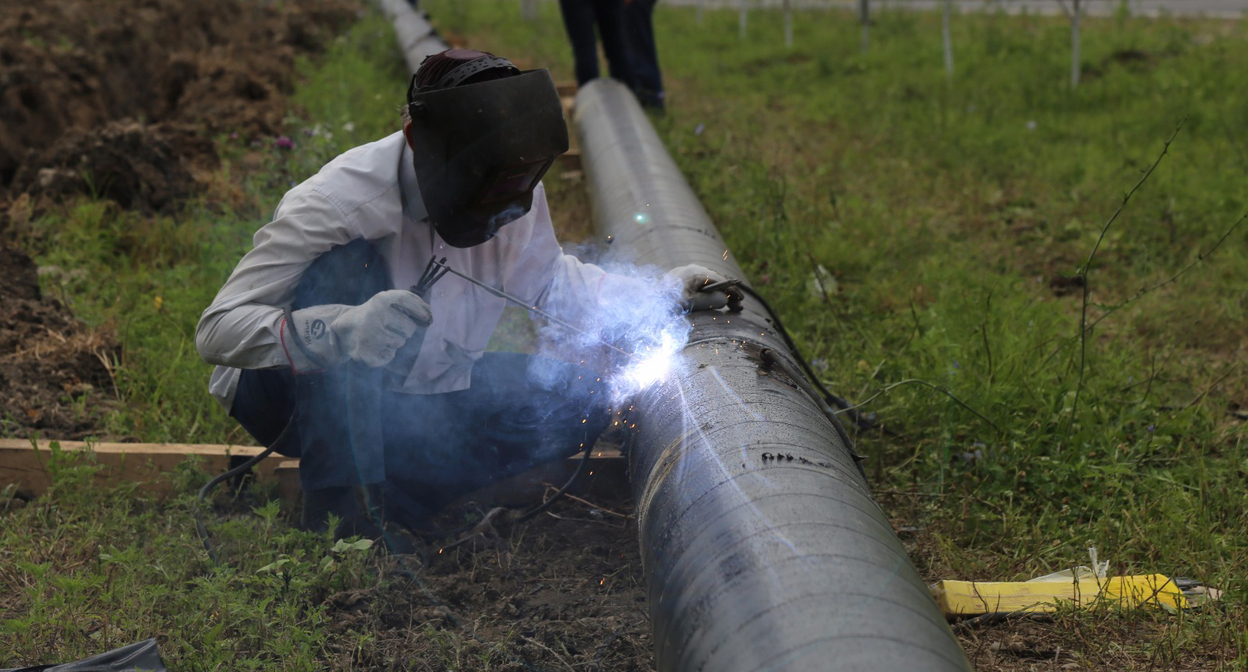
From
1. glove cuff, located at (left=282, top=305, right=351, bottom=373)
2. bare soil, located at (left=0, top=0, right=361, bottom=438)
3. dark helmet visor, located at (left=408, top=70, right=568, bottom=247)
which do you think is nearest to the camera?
dark helmet visor, located at (left=408, top=70, right=568, bottom=247)

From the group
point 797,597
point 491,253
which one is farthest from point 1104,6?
point 797,597

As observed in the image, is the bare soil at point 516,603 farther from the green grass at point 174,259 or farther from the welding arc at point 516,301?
the green grass at point 174,259

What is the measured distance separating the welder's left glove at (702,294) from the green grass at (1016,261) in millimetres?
623

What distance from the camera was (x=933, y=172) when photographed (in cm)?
593

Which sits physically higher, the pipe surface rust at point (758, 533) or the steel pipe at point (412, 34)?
the steel pipe at point (412, 34)

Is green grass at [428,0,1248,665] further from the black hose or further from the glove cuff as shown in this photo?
the black hose

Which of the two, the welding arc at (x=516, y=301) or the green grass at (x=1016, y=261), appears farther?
the green grass at (x=1016, y=261)

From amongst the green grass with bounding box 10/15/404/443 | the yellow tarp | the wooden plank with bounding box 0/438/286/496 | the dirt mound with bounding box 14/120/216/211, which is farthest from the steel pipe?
the yellow tarp

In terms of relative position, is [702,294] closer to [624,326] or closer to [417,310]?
[624,326]

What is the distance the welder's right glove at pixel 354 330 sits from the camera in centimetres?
243

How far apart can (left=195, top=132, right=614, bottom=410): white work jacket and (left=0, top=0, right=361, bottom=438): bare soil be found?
117 cm

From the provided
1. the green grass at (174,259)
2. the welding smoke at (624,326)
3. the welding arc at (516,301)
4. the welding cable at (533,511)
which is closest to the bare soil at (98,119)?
the green grass at (174,259)

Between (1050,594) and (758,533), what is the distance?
1154mm

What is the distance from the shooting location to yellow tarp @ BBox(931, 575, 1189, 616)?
8.18 feet
